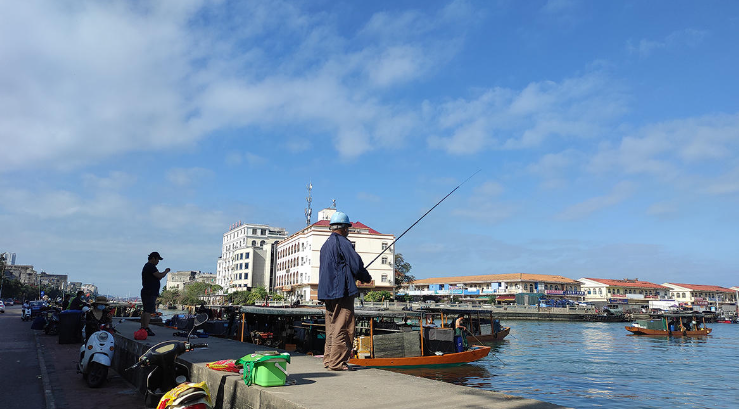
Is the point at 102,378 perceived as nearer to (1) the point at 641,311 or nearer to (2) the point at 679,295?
(1) the point at 641,311

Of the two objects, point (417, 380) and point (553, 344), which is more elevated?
point (417, 380)

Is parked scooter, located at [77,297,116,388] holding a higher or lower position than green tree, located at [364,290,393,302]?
higher

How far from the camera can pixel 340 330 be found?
556cm

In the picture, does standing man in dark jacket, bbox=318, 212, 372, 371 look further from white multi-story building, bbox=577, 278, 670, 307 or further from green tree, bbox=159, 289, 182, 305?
green tree, bbox=159, 289, 182, 305

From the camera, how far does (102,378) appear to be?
7602 mm

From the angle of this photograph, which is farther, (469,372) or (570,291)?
(570,291)

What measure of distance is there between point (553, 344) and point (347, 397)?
31.8 metres

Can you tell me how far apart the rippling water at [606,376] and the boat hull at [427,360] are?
1.03 feet

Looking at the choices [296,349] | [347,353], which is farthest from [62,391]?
[296,349]

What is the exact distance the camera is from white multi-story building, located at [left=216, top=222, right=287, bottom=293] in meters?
89.8

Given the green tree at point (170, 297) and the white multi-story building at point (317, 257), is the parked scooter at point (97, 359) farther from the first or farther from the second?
the green tree at point (170, 297)

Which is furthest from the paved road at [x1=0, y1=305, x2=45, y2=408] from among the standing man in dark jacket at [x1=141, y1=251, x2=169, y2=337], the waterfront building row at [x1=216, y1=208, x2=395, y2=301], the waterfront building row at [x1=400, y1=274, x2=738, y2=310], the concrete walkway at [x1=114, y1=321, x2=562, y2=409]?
the waterfront building row at [x1=400, y1=274, x2=738, y2=310]

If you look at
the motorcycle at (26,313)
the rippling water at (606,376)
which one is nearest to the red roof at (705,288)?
the rippling water at (606,376)

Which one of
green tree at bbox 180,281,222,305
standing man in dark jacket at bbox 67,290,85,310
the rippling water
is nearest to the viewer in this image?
the rippling water
